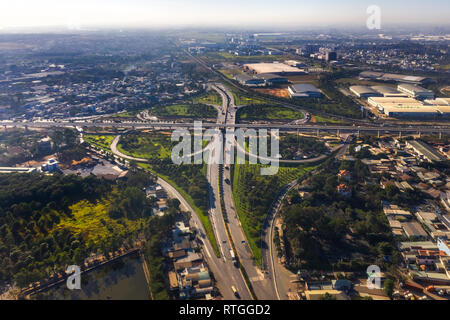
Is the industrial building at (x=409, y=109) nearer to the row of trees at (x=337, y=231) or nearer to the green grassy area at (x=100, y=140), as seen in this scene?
the row of trees at (x=337, y=231)

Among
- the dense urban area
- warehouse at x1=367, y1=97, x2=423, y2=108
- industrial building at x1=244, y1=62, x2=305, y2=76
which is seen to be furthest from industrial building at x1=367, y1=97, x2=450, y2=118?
industrial building at x1=244, y1=62, x2=305, y2=76

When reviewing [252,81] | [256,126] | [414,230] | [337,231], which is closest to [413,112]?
[256,126]

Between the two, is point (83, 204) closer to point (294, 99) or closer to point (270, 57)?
point (294, 99)

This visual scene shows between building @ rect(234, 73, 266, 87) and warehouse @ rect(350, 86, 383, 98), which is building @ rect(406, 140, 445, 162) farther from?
building @ rect(234, 73, 266, 87)

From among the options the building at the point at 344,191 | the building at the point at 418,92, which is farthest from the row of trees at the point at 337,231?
the building at the point at 418,92

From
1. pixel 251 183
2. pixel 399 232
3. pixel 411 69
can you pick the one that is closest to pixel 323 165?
pixel 251 183

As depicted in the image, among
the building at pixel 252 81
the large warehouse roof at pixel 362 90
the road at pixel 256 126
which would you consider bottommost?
the road at pixel 256 126
